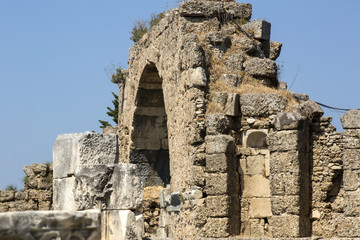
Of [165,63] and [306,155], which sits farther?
[165,63]

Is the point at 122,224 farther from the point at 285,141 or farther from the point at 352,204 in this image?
the point at 352,204

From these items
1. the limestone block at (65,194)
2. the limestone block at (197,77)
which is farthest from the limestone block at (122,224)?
the limestone block at (197,77)

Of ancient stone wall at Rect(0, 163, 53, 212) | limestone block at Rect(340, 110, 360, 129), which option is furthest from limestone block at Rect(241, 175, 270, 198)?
ancient stone wall at Rect(0, 163, 53, 212)

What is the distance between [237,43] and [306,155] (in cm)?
278

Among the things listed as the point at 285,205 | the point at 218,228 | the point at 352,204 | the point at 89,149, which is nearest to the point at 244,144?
the point at 285,205

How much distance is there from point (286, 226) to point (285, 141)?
1.42 metres

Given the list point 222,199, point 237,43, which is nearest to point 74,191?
point 222,199

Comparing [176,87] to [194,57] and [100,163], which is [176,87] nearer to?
[194,57]

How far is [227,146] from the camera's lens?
43.9 ft

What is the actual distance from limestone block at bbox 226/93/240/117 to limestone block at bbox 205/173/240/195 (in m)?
1.11

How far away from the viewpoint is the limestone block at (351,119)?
13.0 meters

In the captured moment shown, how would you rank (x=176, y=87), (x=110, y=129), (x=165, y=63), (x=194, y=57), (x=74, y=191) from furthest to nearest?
(x=110, y=129) < (x=165, y=63) < (x=176, y=87) < (x=194, y=57) < (x=74, y=191)

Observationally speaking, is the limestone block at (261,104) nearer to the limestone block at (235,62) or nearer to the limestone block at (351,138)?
the limestone block at (235,62)

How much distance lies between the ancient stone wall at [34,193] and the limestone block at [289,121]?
8.26m
